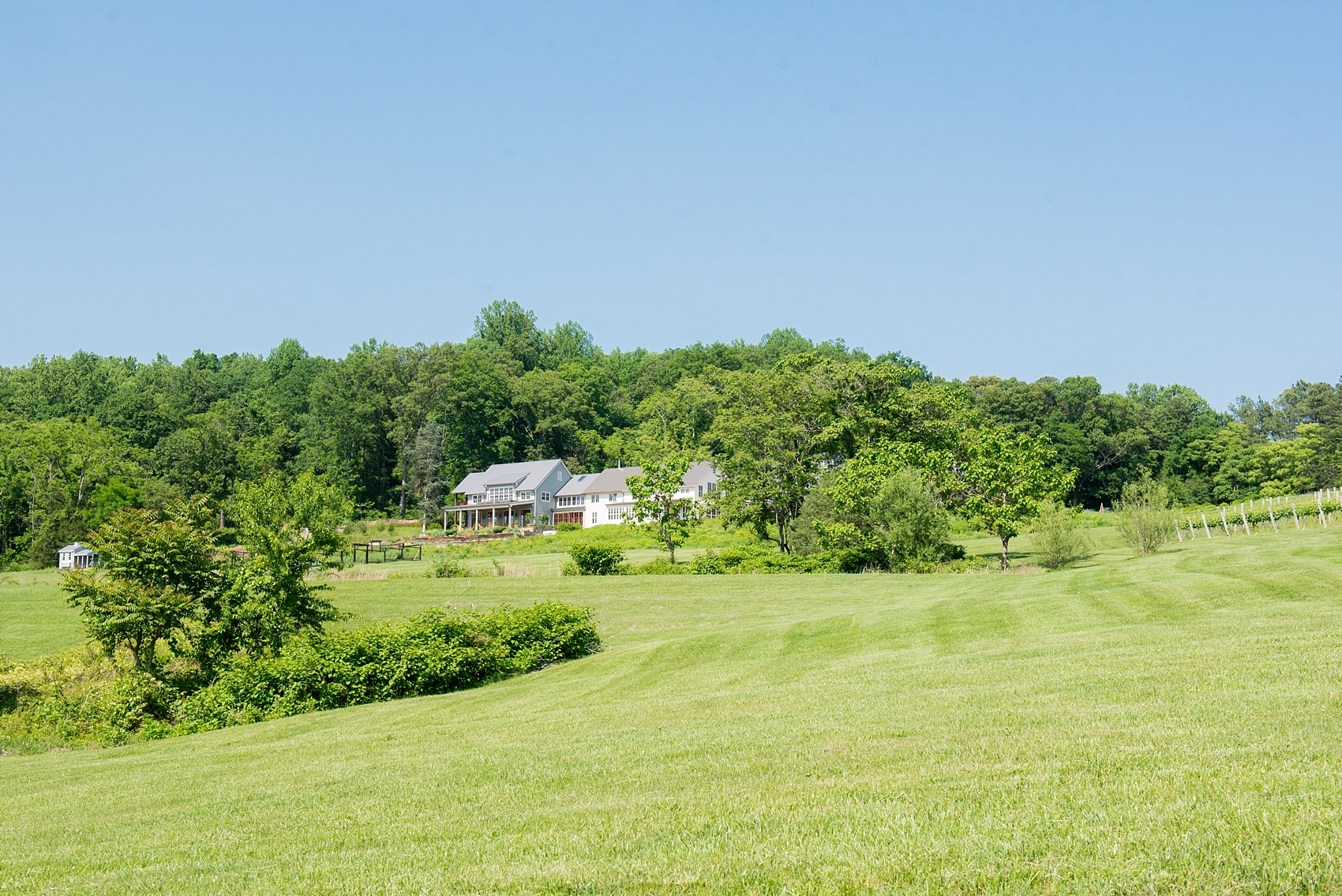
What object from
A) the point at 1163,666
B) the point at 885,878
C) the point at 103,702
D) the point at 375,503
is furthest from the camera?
the point at 375,503

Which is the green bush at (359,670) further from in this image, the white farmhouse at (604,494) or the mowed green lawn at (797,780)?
the white farmhouse at (604,494)

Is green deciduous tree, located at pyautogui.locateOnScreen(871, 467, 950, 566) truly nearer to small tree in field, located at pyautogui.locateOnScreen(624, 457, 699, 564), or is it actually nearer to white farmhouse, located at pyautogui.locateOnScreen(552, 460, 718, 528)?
small tree in field, located at pyautogui.locateOnScreen(624, 457, 699, 564)

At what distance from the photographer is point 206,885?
6918mm

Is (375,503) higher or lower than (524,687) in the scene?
higher

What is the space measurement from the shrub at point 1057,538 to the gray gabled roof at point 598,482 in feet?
198

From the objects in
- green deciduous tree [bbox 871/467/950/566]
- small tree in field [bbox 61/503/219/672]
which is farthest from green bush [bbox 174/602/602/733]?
green deciduous tree [bbox 871/467/950/566]

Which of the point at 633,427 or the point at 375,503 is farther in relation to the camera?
the point at 633,427

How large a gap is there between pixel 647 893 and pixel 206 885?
11.6ft

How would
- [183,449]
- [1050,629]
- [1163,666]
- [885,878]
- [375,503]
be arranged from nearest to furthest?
[885,878], [1163,666], [1050,629], [183,449], [375,503]

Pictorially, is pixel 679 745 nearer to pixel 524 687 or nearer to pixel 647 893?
pixel 647 893

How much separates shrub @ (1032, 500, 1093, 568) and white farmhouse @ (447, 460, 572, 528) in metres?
68.7

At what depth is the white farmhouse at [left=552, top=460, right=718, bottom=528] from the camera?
102062mm

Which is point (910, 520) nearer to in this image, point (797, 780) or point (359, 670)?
point (359, 670)

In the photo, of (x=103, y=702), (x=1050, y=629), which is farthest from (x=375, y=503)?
(x=1050, y=629)
